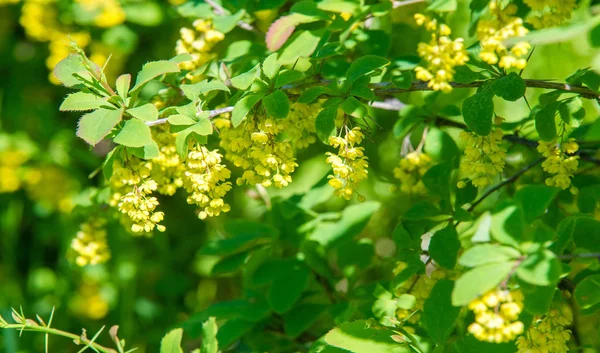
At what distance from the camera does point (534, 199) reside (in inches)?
37.0

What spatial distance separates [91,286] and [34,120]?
0.70 meters

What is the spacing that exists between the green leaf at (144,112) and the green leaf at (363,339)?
478 mm

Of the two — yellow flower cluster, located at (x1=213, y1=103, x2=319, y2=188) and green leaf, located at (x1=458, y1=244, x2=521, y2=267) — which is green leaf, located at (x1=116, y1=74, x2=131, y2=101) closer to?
yellow flower cluster, located at (x1=213, y1=103, x2=319, y2=188)

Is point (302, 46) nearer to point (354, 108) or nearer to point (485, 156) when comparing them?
point (354, 108)

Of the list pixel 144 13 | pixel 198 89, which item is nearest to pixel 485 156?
pixel 198 89

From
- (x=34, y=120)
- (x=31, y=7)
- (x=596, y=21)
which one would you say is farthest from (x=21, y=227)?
(x=596, y=21)

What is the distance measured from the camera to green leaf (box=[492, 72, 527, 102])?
1121 millimetres

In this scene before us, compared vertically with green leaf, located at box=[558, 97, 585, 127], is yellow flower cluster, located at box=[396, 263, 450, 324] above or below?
below

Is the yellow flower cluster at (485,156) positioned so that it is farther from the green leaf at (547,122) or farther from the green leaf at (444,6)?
the green leaf at (444,6)

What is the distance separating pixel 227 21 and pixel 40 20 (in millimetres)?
1145

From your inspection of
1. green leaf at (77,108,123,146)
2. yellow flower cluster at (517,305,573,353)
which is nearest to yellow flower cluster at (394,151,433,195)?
yellow flower cluster at (517,305,573,353)

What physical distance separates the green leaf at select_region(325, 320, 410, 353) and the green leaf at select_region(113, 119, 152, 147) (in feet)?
1.49

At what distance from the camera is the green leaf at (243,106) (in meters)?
1.10

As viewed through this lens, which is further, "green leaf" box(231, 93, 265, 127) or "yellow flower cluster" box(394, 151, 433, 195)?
"yellow flower cluster" box(394, 151, 433, 195)
